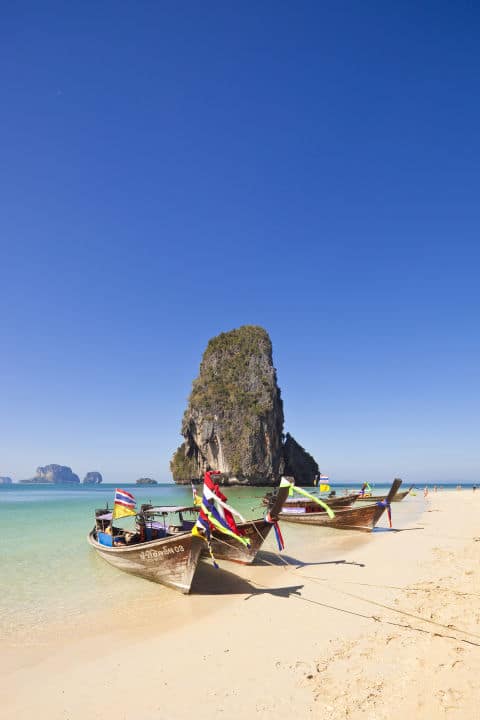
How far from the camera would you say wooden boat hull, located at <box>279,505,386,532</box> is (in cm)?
2044

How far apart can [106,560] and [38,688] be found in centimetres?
840

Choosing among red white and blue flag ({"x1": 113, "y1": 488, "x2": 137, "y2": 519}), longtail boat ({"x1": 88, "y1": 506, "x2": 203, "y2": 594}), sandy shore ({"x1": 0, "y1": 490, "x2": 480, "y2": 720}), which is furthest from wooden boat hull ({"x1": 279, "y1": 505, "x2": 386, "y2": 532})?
red white and blue flag ({"x1": 113, "y1": 488, "x2": 137, "y2": 519})

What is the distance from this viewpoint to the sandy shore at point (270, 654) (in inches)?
210

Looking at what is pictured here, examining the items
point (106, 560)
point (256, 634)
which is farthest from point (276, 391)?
point (256, 634)

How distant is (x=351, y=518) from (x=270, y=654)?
16.0m

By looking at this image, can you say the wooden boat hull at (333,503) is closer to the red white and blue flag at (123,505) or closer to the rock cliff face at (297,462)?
the red white and blue flag at (123,505)

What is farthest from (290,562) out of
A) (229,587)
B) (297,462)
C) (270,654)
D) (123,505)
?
(297,462)

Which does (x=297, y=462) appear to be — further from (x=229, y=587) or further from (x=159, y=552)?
(x=159, y=552)

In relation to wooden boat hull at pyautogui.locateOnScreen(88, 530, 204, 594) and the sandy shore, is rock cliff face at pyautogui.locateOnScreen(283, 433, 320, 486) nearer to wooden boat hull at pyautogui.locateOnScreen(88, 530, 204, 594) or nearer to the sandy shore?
wooden boat hull at pyautogui.locateOnScreen(88, 530, 204, 594)

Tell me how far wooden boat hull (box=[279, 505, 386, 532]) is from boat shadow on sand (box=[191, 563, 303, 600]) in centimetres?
1100

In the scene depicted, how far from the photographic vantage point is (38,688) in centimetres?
630

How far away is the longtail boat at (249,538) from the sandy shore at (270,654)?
135cm

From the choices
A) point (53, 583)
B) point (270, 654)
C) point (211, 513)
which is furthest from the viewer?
point (53, 583)

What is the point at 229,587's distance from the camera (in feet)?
36.0
